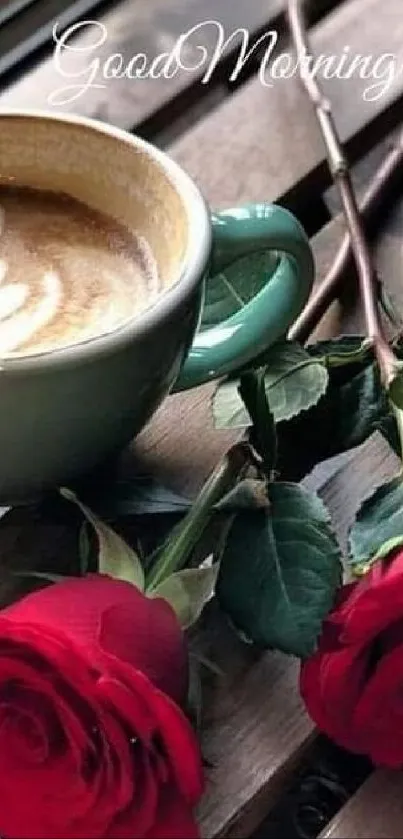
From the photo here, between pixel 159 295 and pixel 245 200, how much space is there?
0.61 ft

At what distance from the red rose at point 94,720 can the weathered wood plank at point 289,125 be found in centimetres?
28

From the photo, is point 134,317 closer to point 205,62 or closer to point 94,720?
point 94,720

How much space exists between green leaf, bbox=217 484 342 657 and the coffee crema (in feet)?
0.25

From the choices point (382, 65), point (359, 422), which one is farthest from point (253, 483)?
point (382, 65)

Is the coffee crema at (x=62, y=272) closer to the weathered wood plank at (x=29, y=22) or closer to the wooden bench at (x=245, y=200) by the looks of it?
the wooden bench at (x=245, y=200)

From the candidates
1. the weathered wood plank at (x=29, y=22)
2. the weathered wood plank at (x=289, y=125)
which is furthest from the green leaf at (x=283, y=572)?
the weathered wood plank at (x=29, y=22)

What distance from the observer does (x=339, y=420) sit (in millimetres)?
428

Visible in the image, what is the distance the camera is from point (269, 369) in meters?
0.44

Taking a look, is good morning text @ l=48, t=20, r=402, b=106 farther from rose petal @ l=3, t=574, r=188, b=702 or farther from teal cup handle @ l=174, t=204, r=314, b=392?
rose petal @ l=3, t=574, r=188, b=702

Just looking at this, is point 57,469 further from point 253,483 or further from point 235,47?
point 235,47

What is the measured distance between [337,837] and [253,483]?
0.09m

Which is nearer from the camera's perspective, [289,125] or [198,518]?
[198,518]

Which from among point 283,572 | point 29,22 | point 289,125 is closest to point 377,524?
point 283,572

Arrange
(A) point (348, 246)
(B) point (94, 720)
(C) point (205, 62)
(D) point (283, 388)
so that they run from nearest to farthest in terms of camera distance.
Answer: (B) point (94, 720) → (D) point (283, 388) → (A) point (348, 246) → (C) point (205, 62)
